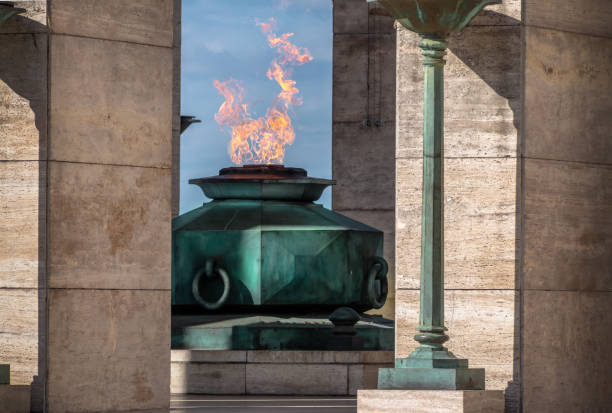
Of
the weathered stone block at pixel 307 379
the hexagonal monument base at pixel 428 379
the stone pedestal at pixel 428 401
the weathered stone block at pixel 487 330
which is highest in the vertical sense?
the weathered stone block at pixel 487 330

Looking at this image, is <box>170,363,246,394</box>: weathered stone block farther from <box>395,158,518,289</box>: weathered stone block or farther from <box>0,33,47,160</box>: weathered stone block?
<box>395,158,518,289</box>: weathered stone block

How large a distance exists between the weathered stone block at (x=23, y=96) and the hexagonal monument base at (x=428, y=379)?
3.76m

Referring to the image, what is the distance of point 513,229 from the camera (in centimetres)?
1276

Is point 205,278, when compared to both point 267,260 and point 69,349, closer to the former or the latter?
point 267,260

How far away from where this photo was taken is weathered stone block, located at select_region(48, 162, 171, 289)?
1347cm

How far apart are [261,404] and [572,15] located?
498 centimetres

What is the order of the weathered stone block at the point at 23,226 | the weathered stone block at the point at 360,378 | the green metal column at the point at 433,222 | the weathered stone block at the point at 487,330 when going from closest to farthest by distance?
the green metal column at the point at 433,222
the weathered stone block at the point at 487,330
the weathered stone block at the point at 23,226
the weathered stone block at the point at 360,378

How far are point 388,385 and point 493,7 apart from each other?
3341 mm

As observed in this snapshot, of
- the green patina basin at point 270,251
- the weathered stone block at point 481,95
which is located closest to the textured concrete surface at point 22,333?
the weathered stone block at point 481,95

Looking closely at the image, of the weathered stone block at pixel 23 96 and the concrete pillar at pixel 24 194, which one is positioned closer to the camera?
the concrete pillar at pixel 24 194

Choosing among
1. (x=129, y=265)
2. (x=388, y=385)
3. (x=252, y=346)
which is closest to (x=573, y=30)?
(x=388, y=385)

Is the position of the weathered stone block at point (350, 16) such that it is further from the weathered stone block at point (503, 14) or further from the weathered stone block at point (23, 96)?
the weathered stone block at point (503, 14)

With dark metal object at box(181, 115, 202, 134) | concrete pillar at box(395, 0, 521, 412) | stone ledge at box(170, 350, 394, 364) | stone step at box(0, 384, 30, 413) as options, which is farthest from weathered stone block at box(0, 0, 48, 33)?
dark metal object at box(181, 115, 202, 134)

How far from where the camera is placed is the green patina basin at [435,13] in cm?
1212
